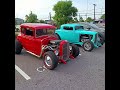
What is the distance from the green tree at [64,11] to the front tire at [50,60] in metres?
16.3

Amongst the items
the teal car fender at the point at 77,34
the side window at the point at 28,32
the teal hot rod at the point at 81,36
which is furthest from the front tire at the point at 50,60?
the teal car fender at the point at 77,34

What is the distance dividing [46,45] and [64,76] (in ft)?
5.67

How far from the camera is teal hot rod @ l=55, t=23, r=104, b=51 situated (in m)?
8.48

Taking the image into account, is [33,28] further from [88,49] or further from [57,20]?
[57,20]

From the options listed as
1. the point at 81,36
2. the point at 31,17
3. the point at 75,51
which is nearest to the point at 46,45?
the point at 75,51

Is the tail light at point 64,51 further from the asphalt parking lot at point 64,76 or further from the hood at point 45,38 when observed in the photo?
the hood at point 45,38

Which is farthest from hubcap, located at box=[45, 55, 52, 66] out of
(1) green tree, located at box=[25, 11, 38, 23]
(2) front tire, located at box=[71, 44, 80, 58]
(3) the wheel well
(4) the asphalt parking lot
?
(1) green tree, located at box=[25, 11, 38, 23]

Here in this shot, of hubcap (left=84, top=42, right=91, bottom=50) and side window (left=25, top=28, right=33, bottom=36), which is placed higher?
side window (left=25, top=28, right=33, bottom=36)

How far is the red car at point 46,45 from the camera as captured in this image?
5.64m

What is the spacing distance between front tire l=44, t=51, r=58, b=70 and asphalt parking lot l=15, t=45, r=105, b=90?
7.1 inches

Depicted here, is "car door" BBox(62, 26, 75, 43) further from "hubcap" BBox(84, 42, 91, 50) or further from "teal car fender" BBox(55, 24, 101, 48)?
"hubcap" BBox(84, 42, 91, 50)
